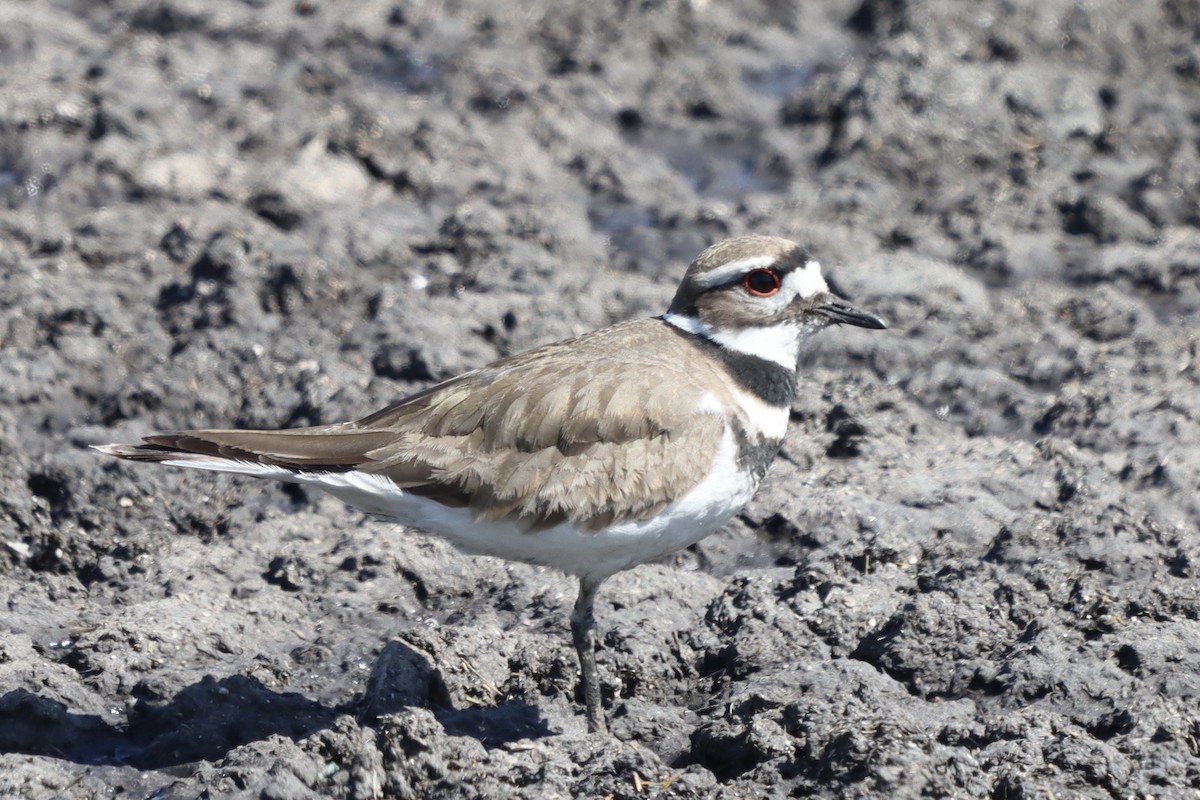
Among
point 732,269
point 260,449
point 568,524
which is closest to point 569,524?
point 568,524

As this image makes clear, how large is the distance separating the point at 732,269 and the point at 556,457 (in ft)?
3.54

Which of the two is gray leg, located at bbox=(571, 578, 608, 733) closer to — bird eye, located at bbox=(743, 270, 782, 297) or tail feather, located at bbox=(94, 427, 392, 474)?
tail feather, located at bbox=(94, 427, 392, 474)

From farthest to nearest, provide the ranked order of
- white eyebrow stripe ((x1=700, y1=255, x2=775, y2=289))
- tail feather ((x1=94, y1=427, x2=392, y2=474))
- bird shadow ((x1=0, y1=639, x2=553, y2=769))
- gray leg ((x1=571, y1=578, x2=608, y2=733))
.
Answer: white eyebrow stripe ((x1=700, y1=255, x2=775, y2=289))
gray leg ((x1=571, y1=578, x2=608, y2=733))
bird shadow ((x1=0, y1=639, x2=553, y2=769))
tail feather ((x1=94, y1=427, x2=392, y2=474))

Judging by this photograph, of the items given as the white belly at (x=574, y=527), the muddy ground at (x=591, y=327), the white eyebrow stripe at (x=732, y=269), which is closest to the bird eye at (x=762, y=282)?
the white eyebrow stripe at (x=732, y=269)

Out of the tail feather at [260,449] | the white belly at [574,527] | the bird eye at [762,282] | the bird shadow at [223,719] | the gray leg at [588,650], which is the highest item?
the bird eye at [762,282]

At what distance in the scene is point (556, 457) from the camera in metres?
5.00

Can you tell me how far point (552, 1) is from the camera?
11422 millimetres

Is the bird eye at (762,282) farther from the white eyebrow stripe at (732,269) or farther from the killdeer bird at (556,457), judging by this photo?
the killdeer bird at (556,457)

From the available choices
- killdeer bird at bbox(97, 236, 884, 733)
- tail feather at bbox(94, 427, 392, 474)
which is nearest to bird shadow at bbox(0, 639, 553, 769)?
killdeer bird at bbox(97, 236, 884, 733)

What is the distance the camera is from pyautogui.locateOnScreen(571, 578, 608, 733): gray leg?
16.6ft

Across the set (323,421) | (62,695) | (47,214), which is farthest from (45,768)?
(47,214)

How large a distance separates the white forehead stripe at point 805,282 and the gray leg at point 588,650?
1.38 m

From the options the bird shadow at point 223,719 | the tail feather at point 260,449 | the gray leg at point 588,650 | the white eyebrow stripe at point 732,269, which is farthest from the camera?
the white eyebrow stripe at point 732,269

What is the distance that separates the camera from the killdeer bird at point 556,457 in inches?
194
